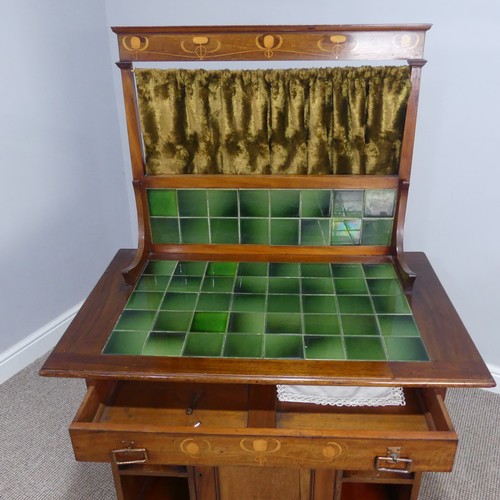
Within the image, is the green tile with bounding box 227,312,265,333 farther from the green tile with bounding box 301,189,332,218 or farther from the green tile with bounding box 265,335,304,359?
the green tile with bounding box 301,189,332,218

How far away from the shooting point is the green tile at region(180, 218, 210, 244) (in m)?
1.38

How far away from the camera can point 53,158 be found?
1784 millimetres

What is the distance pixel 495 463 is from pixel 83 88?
174 cm

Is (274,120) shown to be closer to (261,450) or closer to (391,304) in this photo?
(391,304)

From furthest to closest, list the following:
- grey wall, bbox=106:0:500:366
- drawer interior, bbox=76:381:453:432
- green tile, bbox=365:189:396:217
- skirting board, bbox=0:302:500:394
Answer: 1. skirting board, bbox=0:302:500:394
2. grey wall, bbox=106:0:500:366
3. green tile, bbox=365:189:396:217
4. drawer interior, bbox=76:381:453:432

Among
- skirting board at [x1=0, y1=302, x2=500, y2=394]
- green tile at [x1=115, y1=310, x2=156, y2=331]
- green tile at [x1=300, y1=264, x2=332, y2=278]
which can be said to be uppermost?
green tile at [x1=300, y1=264, x2=332, y2=278]

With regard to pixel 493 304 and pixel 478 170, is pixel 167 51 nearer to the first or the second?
pixel 478 170

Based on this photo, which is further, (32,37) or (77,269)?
(77,269)

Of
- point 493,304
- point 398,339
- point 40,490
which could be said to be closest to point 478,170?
point 493,304

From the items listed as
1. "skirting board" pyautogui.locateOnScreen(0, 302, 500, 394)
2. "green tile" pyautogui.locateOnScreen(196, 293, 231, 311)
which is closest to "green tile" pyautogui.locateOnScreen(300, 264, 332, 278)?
"green tile" pyautogui.locateOnScreen(196, 293, 231, 311)

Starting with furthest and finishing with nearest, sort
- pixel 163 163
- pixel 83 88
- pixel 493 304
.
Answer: pixel 83 88, pixel 493 304, pixel 163 163

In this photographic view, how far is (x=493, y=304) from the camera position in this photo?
169 cm

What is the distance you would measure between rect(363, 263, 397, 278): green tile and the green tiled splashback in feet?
0.22

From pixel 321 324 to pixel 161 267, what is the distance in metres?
0.46
